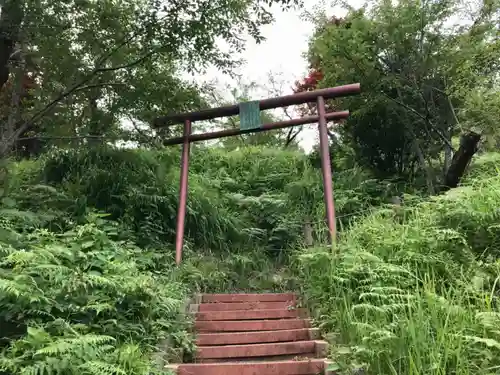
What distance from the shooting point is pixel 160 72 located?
754 centimetres

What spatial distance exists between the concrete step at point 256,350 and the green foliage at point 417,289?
0.35 m

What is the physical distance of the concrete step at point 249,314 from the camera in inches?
214

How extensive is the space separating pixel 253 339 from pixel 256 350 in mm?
272

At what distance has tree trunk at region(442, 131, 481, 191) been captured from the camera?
751 centimetres

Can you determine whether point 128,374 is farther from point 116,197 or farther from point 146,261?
point 116,197

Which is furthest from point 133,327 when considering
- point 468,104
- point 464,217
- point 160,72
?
point 468,104

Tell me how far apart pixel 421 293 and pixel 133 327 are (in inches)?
101

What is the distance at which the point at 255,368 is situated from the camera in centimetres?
420

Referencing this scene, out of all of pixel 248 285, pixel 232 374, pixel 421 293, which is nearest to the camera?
pixel 421 293

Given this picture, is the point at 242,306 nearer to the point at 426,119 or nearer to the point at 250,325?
the point at 250,325

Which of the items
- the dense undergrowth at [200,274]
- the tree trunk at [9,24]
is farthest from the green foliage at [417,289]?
the tree trunk at [9,24]

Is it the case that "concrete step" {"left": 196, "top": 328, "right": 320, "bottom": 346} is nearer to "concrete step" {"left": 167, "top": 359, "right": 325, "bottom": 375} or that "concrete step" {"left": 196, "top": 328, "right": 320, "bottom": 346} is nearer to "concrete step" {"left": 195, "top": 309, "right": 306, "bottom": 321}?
"concrete step" {"left": 195, "top": 309, "right": 306, "bottom": 321}

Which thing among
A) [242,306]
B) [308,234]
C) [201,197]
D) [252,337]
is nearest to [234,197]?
[201,197]

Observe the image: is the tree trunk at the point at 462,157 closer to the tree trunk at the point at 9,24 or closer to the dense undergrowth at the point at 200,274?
the dense undergrowth at the point at 200,274
